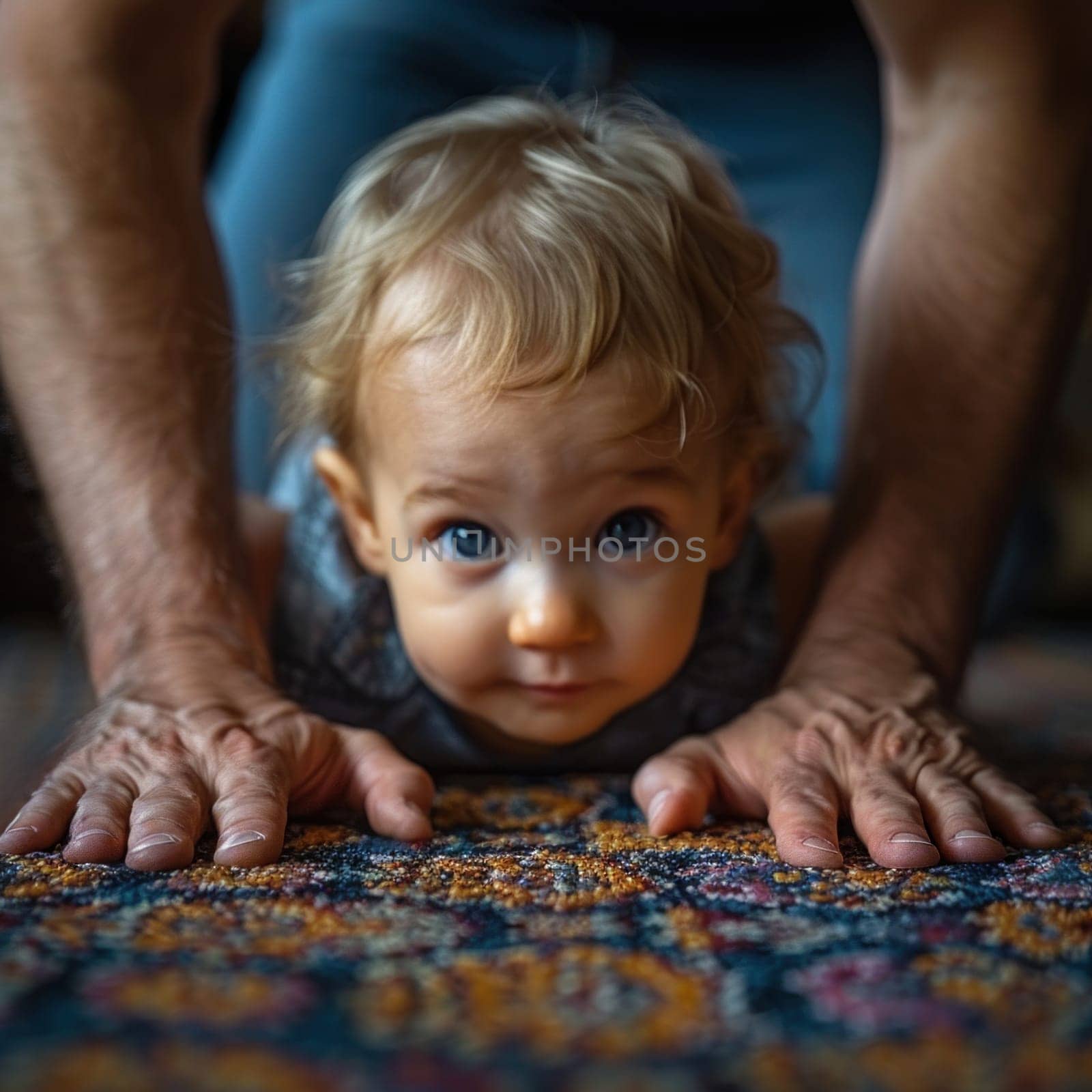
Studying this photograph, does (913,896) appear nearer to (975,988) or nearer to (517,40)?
(975,988)

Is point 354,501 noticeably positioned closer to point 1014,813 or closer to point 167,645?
point 167,645

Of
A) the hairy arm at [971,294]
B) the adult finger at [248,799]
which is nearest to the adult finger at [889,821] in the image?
the hairy arm at [971,294]

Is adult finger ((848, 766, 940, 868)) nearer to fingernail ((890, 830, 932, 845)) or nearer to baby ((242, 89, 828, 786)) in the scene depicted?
fingernail ((890, 830, 932, 845))

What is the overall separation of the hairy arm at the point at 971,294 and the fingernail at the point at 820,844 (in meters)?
0.28

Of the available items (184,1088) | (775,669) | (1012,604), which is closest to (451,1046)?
(184,1088)

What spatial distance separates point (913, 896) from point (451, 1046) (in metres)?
0.29

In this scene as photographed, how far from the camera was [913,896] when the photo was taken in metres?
0.64

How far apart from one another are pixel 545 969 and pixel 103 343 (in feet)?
1.99

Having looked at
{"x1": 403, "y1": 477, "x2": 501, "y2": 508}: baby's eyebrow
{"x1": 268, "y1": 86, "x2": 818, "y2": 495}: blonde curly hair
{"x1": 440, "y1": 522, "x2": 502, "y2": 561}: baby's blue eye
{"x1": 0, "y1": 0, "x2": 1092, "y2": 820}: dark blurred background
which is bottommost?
{"x1": 0, "y1": 0, "x2": 1092, "y2": 820}: dark blurred background

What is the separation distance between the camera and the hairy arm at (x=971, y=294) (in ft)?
3.24

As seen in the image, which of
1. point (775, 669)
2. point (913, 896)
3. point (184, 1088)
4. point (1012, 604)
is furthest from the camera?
point (1012, 604)

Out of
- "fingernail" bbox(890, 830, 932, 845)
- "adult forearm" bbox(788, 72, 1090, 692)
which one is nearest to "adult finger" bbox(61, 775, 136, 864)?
"fingernail" bbox(890, 830, 932, 845)

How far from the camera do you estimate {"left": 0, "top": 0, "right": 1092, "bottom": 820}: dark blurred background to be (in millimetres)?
990

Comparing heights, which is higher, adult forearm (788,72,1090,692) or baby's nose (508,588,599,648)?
adult forearm (788,72,1090,692)
